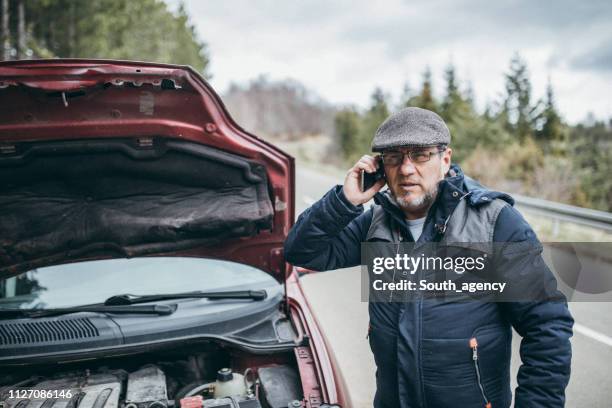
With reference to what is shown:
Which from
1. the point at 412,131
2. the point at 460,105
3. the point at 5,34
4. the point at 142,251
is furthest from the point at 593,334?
the point at 460,105

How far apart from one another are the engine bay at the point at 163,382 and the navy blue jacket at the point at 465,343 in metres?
0.47

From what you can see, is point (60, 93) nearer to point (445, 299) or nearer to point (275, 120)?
point (445, 299)

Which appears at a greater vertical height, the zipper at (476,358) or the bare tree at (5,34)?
the bare tree at (5,34)

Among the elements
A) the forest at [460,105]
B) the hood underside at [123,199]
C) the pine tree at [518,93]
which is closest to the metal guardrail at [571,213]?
the forest at [460,105]

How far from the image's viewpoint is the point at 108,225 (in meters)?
2.65

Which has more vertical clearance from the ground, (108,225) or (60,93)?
(60,93)

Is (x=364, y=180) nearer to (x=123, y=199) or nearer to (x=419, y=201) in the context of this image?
(x=419, y=201)

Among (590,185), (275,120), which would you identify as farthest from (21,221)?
(275,120)

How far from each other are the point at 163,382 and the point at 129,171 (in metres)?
1.11

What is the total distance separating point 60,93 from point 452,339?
1.96 m

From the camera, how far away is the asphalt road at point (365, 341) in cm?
370

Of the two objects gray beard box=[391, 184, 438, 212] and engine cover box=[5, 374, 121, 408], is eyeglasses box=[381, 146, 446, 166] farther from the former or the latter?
engine cover box=[5, 374, 121, 408]

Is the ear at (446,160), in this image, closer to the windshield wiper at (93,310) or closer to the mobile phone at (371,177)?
the mobile phone at (371,177)

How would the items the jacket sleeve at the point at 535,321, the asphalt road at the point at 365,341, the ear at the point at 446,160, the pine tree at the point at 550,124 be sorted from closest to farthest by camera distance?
the jacket sleeve at the point at 535,321, the ear at the point at 446,160, the asphalt road at the point at 365,341, the pine tree at the point at 550,124
